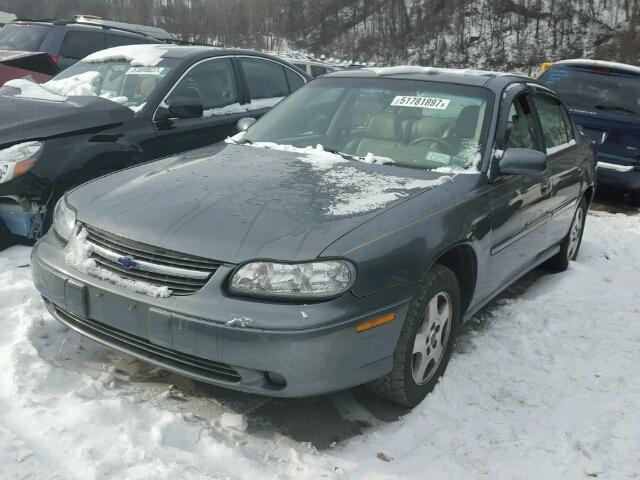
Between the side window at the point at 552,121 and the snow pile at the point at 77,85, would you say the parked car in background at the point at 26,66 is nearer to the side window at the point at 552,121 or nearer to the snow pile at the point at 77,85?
the snow pile at the point at 77,85

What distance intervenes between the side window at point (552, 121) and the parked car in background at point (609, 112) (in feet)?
8.62

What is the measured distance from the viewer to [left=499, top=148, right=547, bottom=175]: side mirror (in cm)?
336

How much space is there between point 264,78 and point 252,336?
14.2 feet

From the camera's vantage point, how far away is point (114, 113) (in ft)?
15.9

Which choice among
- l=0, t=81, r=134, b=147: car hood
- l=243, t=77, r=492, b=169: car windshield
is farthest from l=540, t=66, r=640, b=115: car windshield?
l=0, t=81, r=134, b=147: car hood

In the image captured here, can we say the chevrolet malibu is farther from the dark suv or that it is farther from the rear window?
the rear window

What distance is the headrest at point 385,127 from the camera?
3.65m

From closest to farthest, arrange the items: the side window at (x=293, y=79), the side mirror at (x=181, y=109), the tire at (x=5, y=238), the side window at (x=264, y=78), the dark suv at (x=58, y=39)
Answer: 1. the tire at (x=5, y=238)
2. the side mirror at (x=181, y=109)
3. the side window at (x=264, y=78)
4. the side window at (x=293, y=79)
5. the dark suv at (x=58, y=39)

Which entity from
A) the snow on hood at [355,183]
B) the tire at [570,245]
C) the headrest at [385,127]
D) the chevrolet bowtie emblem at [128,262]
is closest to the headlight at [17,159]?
the snow on hood at [355,183]

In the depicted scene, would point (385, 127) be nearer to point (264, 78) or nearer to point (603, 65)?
point (264, 78)

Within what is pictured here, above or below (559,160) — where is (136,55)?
above

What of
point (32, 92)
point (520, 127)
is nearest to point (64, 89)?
point (32, 92)

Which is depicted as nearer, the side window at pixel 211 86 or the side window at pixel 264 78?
the side window at pixel 211 86

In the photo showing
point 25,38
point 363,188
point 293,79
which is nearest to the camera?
point 363,188
